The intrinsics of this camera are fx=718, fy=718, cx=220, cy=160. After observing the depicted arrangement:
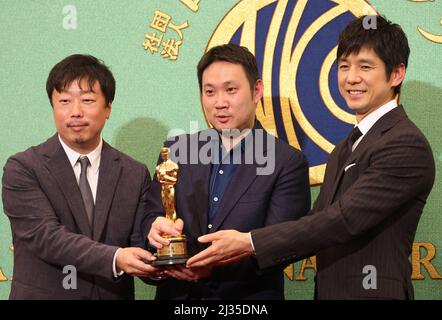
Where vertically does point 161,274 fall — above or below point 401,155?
below

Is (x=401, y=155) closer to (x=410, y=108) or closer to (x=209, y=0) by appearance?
(x=410, y=108)

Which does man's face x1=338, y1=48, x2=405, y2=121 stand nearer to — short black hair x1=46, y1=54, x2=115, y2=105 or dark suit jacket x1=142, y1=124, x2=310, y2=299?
dark suit jacket x1=142, y1=124, x2=310, y2=299

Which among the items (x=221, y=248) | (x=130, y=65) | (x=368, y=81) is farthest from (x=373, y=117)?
(x=130, y=65)

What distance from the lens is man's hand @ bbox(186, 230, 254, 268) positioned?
2059 mm

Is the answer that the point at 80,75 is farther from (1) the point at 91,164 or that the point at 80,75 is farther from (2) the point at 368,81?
(2) the point at 368,81

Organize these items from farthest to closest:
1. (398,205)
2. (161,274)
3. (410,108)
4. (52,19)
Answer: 1. (52,19)
2. (410,108)
3. (161,274)
4. (398,205)

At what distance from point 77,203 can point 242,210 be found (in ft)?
1.74

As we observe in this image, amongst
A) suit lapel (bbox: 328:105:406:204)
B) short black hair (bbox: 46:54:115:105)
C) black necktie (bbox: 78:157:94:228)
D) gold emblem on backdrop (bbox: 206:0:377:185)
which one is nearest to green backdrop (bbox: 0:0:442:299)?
gold emblem on backdrop (bbox: 206:0:377:185)

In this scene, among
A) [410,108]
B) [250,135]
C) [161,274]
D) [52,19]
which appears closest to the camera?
[161,274]

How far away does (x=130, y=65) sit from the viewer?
2957 mm

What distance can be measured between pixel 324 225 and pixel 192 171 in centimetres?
50

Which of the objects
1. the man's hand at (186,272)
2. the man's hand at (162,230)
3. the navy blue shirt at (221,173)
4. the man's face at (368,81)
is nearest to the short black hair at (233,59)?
the navy blue shirt at (221,173)

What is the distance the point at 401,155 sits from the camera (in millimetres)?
2035
